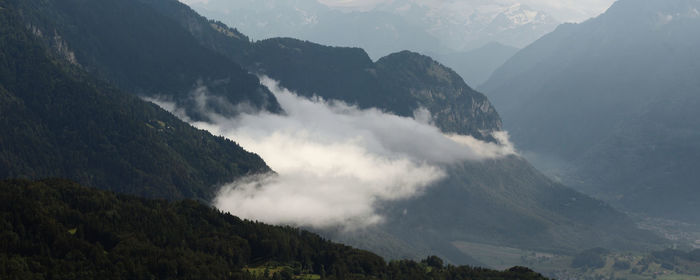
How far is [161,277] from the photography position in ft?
625

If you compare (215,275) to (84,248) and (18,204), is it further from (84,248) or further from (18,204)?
(18,204)

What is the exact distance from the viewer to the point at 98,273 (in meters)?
180

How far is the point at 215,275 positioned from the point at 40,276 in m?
43.6

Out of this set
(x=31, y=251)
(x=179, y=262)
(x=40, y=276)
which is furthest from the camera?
(x=179, y=262)

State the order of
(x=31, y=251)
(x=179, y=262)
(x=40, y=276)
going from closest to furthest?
(x=40, y=276) < (x=31, y=251) < (x=179, y=262)

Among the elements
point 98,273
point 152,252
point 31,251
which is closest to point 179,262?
point 152,252

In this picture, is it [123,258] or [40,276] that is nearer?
[40,276]

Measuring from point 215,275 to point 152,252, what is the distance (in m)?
16.9

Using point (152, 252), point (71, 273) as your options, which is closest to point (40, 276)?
point (71, 273)

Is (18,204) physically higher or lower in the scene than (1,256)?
higher

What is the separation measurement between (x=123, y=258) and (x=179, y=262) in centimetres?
1423

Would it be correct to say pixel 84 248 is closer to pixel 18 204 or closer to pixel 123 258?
pixel 123 258

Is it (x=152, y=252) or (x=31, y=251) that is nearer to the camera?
(x=31, y=251)

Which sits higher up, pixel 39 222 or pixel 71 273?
pixel 39 222
